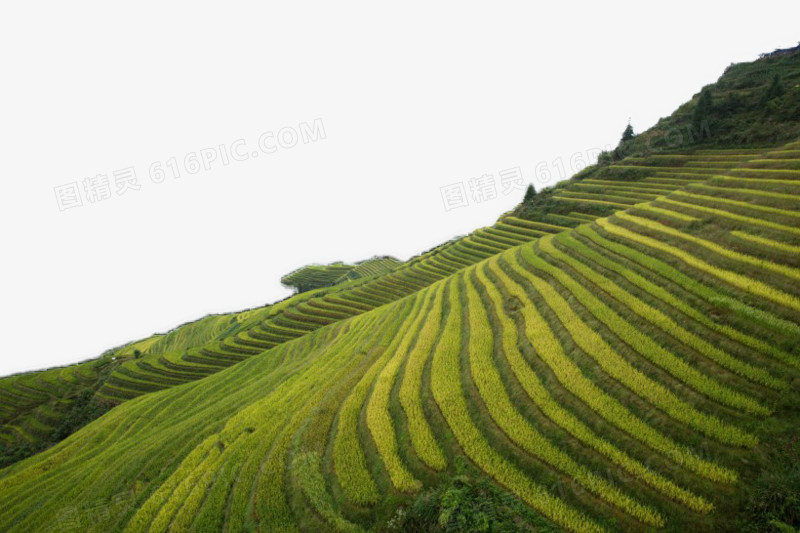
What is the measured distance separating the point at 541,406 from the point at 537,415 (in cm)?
50

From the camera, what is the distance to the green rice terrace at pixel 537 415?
812cm

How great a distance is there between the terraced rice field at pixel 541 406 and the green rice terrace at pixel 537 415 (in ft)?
0.25

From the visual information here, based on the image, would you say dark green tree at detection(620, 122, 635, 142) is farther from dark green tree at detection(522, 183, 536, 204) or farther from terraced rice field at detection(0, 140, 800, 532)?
terraced rice field at detection(0, 140, 800, 532)

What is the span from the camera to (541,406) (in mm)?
11555

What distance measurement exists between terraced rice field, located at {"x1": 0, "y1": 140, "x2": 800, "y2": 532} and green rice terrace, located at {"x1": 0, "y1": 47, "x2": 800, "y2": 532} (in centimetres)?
8

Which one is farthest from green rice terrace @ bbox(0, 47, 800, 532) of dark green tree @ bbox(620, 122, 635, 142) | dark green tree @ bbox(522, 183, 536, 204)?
dark green tree @ bbox(620, 122, 635, 142)

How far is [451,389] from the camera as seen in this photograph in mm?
14039

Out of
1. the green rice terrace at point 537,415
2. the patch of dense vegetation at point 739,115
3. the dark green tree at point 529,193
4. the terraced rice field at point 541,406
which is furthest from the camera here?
the dark green tree at point 529,193

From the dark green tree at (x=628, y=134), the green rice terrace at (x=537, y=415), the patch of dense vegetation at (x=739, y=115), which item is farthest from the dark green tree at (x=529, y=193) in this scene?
the green rice terrace at (x=537, y=415)

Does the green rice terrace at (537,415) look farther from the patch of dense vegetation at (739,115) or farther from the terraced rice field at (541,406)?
the patch of dense vegetation at (739,115)

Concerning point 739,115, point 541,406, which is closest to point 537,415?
point 541,406

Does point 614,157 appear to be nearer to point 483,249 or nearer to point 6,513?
point 483,249

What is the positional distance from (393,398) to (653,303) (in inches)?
551

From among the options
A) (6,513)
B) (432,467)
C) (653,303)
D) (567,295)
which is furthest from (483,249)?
(6,513)
